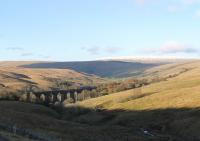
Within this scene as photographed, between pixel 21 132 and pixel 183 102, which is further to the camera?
pixel 183 102

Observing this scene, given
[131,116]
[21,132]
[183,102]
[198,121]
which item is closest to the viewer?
[21,132]

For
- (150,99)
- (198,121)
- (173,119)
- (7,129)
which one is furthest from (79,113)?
(7,129)

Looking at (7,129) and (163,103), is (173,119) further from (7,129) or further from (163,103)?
(7,129)

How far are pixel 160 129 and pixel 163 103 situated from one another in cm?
4863

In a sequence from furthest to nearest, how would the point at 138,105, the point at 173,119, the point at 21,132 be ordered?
the point at 138,105, the point at 173,119, the point at 21,132

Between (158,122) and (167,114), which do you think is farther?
(167,114)

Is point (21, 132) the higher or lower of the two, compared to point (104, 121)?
higher

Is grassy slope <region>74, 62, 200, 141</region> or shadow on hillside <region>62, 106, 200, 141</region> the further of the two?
grassy slope <region>74, 62, 200, 141</region>

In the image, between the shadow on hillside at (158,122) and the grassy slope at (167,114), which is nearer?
the shadow on hillside at (158,122)

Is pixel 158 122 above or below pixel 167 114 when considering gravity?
below

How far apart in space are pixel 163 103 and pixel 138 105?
12.5 meters

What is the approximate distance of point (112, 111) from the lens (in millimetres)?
182750

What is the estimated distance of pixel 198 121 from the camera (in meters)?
118

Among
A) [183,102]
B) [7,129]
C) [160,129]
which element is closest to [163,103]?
[183,102]
